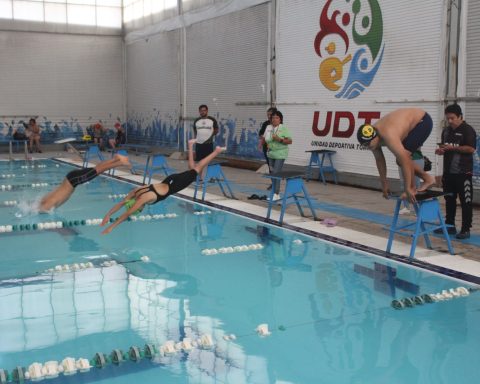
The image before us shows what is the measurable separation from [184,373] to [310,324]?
1105mm

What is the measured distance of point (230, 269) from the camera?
532cm

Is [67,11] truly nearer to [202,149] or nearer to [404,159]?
[202,149]

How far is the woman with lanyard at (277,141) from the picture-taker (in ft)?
27.8

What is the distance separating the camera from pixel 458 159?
235 inches

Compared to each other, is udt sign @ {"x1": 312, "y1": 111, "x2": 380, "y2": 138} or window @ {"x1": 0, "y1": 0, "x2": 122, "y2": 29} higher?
window @ {"x1": 0, "y1": 0, "x2": 122, "y2": 29}

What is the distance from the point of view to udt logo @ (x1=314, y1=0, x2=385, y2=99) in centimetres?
1032

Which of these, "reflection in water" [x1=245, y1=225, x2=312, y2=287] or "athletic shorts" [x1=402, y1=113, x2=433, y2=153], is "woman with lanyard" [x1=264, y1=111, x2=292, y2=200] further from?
"athletic shorts" [x1=402, y1=113, x2=433, y2=153]

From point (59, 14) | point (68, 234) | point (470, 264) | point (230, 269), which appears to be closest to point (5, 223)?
point (68, 234)

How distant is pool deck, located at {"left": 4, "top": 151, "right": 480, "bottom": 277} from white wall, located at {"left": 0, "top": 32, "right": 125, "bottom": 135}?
9575 mm

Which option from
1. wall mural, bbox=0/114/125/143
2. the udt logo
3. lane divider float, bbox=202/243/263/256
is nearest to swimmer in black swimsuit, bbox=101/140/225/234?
lane divider float, bbox=202/243/263/256

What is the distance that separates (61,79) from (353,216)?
52.1 feet

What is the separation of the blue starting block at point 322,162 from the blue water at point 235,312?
15.8ft

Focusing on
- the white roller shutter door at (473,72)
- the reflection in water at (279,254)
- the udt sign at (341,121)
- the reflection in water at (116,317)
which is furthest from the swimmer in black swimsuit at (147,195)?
the udt sign at (341,121)

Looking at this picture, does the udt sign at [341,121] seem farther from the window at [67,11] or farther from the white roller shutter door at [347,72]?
the window at [67,11]
